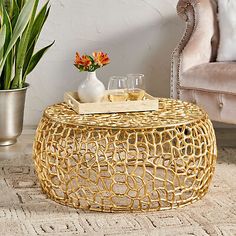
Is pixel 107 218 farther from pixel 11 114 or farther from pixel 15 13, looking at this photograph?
pixel 15 13

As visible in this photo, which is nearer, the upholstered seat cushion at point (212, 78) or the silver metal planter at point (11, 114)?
the upholstered seat cushion at point (212, 78)

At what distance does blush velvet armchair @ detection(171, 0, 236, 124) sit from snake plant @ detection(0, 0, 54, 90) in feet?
2.42

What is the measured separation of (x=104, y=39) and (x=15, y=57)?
617 mm

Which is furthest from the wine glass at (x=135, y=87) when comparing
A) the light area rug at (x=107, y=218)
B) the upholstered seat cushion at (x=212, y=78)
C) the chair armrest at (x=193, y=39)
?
the chair armrest at (x=193, y=39)

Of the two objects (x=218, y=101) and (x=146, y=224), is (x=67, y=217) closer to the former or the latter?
(x=146, y=224)

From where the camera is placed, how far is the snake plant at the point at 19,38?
3.40 meters

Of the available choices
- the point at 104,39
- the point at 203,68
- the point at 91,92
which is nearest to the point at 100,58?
the point at 91,92

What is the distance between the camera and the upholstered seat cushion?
127 inches

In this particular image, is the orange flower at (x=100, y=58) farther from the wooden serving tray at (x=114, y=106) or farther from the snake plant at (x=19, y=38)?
the snake plant at (x=19, y=38)

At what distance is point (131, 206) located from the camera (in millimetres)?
2570

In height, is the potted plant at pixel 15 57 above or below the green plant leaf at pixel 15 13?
below

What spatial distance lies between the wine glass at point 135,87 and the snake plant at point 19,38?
0.89 m

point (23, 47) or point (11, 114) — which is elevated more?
point (23, 47)

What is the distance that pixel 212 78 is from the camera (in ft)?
10.8
